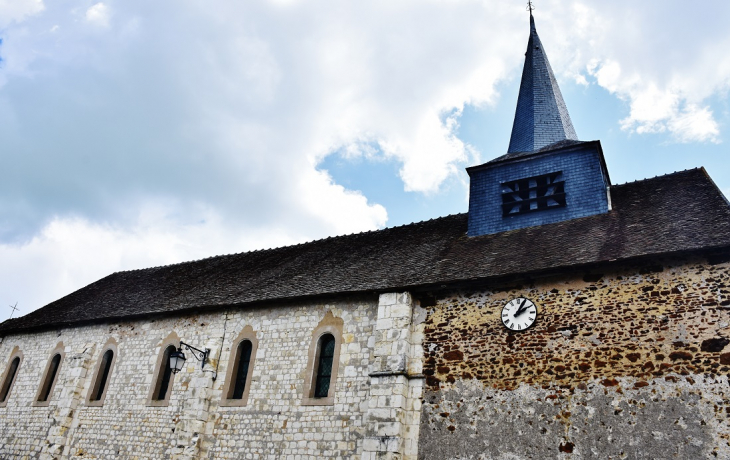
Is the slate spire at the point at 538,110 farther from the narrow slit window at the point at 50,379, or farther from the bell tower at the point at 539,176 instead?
the narrow slit window at the point at 50,379

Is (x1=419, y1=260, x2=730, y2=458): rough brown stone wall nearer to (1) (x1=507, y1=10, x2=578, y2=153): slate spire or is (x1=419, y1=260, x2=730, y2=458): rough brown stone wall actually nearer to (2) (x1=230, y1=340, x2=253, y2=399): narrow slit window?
(2) (x1=230, y1=340, x2=253, y2=399): narrow slit window

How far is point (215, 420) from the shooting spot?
12.2m

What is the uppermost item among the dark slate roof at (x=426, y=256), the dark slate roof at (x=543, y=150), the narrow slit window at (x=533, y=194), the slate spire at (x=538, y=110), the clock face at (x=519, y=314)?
the slate spire at (x=538, y=110)

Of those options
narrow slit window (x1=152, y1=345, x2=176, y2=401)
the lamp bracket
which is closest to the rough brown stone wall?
the lamp bracket

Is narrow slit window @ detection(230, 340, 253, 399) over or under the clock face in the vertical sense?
under

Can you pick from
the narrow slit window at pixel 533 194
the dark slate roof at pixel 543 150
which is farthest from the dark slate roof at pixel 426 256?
the dark slate roof at pixel 543 150

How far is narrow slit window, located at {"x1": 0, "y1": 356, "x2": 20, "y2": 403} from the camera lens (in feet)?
54.4

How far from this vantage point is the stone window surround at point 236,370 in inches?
479

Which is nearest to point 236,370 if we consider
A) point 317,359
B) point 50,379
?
point 317,359

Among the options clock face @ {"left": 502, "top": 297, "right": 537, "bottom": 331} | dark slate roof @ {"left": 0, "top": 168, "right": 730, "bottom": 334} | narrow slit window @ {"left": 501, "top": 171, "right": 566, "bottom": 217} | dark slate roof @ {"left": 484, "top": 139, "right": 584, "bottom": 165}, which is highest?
dark slate roof @ {"left": 484, "top": 139, "right": 584, "bottom": 165}

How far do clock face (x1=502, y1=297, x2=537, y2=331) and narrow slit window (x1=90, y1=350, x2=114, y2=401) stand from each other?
35.3 ft

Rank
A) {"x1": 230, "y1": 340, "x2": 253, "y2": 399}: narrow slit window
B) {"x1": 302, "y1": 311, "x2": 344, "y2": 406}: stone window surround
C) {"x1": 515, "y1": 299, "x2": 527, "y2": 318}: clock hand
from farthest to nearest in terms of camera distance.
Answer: {"x1": 230, "y1": 340, "x2": 253, "y2": 399}: narrow slit window
{"x1": 302, "y1": 311, "x2": 344, "y2": 406}: stone window surround
{"x1": 515, "y1": 299, "x2": 527, "y2": 318}: clock hand

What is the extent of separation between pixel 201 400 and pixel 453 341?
597 centimetres

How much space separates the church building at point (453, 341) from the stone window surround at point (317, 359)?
0.14 ft
